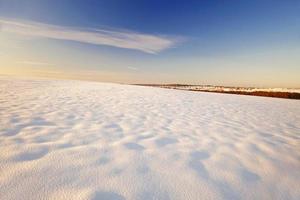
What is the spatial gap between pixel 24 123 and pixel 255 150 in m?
4.43

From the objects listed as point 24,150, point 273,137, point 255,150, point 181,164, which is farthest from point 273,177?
point 24,150

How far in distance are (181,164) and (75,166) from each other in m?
1.31

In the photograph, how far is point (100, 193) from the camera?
1.49m

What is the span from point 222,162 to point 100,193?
5.36 feet

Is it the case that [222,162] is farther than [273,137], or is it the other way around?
[273,137]

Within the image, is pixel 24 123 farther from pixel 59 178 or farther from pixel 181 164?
pixel 181 164

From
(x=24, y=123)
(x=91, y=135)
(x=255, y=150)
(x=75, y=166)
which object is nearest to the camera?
(x=75, y=166)

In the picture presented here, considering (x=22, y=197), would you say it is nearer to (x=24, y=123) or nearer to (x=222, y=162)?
(x=222, y=162)

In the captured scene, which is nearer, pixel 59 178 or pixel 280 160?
pixel 59 178

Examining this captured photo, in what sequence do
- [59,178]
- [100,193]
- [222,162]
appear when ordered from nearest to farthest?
[100,193] → [59,178] → [222,162]

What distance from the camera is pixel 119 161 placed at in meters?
2.06

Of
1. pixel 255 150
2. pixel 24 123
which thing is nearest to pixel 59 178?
pixel 24 123

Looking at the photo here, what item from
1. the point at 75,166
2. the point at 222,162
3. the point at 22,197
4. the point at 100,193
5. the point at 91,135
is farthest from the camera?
the point at 91,135

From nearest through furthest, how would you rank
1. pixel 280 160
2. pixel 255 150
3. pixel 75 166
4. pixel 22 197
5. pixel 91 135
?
pixel 22 197, pixel 75 166, pixel 280 160, pixel 255 150, pixel 91 135
